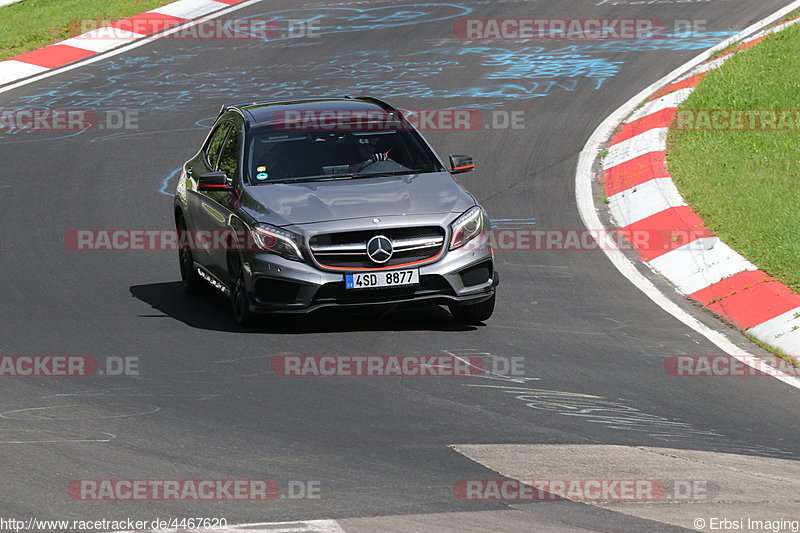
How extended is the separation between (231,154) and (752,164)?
19.6 feet

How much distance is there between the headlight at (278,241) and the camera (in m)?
9.48

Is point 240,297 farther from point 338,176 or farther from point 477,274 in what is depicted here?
point 477,274

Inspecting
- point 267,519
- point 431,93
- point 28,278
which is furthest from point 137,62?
point 267,519

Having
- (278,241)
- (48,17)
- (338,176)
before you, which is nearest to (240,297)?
(278,241)

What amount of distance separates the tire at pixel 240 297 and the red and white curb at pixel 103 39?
1140 cm

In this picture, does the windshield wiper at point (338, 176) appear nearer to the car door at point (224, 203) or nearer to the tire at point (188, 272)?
the car door at point (224, 203)

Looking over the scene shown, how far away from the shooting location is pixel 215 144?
1156cm

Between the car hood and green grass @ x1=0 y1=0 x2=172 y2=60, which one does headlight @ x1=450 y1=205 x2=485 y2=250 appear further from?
green grass @ x1=0 y1=0 x2=172 y2=60

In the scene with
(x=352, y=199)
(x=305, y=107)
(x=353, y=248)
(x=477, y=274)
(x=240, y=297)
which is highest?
(x=305, y=107)

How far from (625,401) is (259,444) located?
244 centimetres

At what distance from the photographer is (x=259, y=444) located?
705 cm

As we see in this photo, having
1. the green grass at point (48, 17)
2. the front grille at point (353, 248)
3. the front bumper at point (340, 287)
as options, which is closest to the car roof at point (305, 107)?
the front bumper at point (340, 287)

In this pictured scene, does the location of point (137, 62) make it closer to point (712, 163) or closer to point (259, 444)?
point (712, 163)

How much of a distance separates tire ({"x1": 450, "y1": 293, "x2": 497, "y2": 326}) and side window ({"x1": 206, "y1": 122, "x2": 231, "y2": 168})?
266cm
